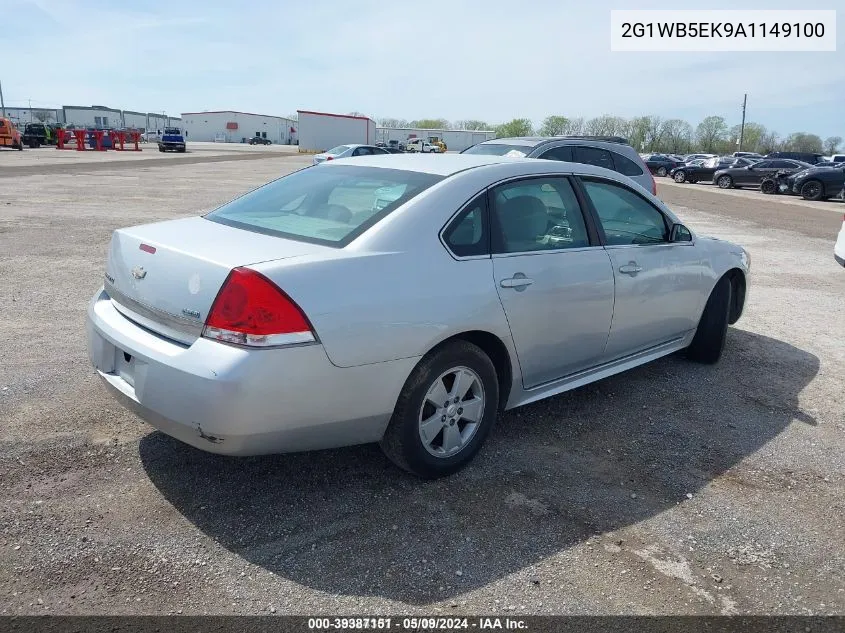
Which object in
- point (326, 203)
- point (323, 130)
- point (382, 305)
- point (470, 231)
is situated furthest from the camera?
point (323, 130)

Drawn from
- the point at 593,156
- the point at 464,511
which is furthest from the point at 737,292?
the point at 593,156

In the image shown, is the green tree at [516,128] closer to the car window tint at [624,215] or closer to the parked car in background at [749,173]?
the parked car in background at [749,173]

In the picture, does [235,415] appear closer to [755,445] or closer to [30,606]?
[30,606]

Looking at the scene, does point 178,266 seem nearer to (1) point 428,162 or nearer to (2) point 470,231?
(2) point 470,231

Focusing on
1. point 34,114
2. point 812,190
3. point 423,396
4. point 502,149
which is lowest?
point 423,396

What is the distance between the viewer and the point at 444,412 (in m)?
3.31

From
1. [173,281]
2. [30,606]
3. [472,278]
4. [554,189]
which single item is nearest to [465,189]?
[472,278]

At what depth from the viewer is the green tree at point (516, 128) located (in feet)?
457

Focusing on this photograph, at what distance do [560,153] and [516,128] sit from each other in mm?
140642

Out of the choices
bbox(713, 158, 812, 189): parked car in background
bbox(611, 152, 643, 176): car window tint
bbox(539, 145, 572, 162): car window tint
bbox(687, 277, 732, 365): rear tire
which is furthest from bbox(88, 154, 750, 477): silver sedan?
bbox(713, 158, 812, 189): parked car in background

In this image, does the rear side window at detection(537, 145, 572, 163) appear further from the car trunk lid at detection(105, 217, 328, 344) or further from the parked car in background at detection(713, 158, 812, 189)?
the parked car in background at detection(713, 158, 812, 189)

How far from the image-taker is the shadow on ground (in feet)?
9.05

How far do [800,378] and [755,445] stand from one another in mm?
1513

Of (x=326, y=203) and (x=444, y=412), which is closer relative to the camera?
(x=444, y=412)
